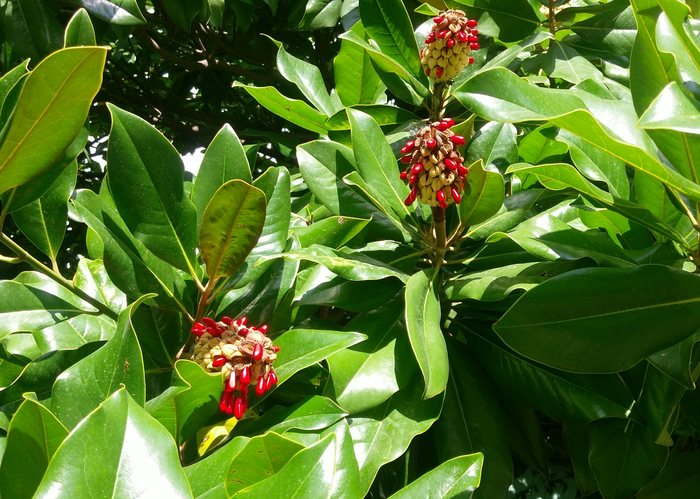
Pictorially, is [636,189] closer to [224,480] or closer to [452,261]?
[452,261]

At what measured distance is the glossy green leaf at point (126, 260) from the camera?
59.1 inches

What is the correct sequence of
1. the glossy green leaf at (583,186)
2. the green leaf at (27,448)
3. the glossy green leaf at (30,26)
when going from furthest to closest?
1. the glossy green leaf at (30,26)
2. the glossy green leaf at (583,186)
3. the green leaf at (27,448)

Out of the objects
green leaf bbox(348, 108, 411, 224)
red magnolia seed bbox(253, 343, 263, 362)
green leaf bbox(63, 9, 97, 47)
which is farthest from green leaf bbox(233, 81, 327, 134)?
red magnolia seed bbox(253, 343, 263, 362)

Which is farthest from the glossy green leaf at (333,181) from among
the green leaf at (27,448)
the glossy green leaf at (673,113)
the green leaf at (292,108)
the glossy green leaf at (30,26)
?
the glossy green leaf at (30,26)

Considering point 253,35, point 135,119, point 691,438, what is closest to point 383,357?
point 135,119

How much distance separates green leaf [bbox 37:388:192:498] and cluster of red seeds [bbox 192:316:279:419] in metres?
0.36

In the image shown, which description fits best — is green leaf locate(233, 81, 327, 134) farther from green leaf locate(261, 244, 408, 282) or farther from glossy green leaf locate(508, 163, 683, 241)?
glossy green leaf locate(508, 163, 683, 241)

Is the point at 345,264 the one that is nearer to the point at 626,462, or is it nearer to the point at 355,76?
the point at 626,462

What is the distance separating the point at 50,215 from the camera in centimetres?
175

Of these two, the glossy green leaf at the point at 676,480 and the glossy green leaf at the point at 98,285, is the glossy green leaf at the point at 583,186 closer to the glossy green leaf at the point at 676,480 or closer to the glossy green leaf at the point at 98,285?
the glossy green leaf at the point at 676,480

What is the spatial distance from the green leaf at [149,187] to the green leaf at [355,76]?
0.92 metres

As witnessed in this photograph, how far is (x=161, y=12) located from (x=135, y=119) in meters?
1.93

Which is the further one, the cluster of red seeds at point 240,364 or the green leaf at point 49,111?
the cluster of red seeds at point 240,364

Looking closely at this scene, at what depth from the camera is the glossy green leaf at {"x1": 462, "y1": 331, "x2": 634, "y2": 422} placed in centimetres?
156
